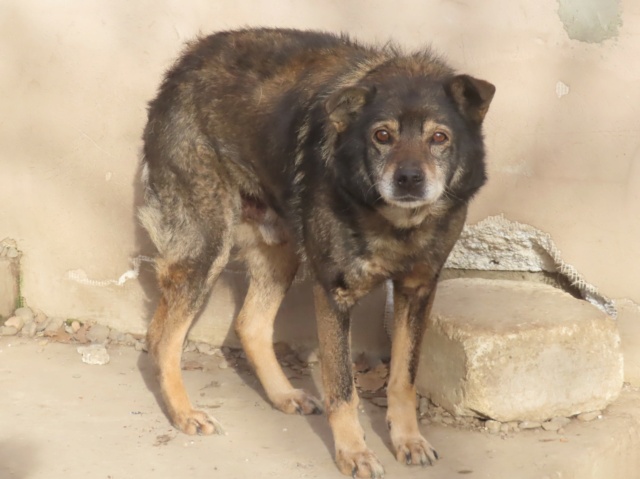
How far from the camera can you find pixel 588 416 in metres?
5.06

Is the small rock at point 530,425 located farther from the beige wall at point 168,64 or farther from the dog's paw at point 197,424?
the dog's paw at point 197,424

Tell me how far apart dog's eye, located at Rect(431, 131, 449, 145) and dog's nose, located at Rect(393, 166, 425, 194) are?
0.19 m

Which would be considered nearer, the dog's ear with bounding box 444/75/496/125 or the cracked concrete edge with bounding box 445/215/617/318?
the dog's ear with bounding box 444/75/496/125

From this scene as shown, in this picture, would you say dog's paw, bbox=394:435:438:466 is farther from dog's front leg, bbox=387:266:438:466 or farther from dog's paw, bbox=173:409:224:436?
dog's paw, bbox=173:409:224:436

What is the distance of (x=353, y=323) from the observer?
588 centimetres

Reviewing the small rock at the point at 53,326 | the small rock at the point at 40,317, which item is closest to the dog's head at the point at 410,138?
the small rock at the point at 53,326

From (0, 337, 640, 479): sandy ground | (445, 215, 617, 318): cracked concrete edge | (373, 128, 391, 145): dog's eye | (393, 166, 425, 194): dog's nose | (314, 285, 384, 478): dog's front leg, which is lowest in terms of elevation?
(0, 337, 640, 479): sandy ground

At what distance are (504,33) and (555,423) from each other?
1.93 metres

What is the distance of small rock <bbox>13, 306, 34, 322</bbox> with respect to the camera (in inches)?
255

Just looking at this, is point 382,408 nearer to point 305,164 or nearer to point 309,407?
point 309,407

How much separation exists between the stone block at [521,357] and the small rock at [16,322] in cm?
264

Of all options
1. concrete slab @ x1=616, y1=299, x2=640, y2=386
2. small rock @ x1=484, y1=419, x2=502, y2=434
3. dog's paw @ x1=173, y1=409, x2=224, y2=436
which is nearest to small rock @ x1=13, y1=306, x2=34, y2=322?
dog's paw @ x1=173, y1=409, x2=224, y2=436

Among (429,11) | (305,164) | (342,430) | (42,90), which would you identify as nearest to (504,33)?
(429,11)

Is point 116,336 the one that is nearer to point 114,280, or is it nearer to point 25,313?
point 114,280
